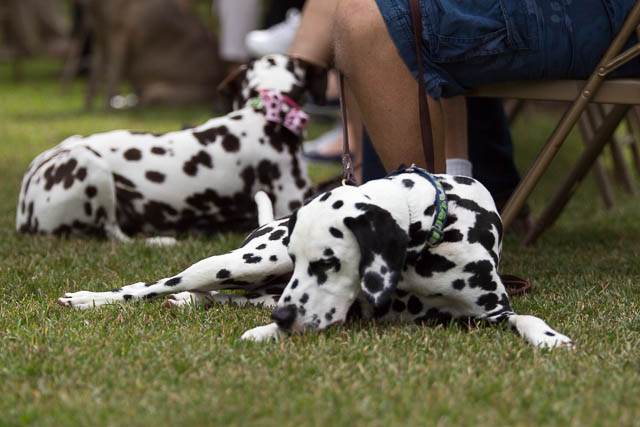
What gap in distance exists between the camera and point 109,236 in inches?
190

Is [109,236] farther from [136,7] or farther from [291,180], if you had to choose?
[136,7]

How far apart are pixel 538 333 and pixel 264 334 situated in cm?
94

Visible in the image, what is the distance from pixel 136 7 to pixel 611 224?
29.6ft

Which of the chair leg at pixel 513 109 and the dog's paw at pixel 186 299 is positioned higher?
the dog's paw at pixel 186 299

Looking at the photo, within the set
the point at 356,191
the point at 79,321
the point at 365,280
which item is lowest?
the point at 79,321

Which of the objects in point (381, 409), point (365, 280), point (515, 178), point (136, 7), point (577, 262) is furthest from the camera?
point (136, 7)

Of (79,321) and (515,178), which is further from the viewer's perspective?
(515,178)

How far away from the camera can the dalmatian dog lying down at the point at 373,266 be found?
267cm

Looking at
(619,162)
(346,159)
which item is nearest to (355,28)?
(346,159)

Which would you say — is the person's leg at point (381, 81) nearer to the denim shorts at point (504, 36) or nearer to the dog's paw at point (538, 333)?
the denim shorts at point (504, 36)

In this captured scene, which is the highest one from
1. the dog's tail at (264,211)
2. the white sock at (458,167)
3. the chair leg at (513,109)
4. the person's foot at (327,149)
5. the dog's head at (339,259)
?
the dog's head at (339,259)

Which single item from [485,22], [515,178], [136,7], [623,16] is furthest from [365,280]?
→ [136,7]

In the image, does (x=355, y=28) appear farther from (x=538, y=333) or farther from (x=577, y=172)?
(x=577, y=172)

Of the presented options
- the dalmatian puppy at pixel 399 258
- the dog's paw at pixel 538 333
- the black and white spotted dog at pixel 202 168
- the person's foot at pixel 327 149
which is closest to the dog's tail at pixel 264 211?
the black and white spotted dog at pixel 202 168
